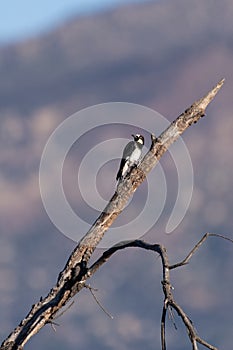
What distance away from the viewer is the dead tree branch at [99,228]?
1496 centimetres

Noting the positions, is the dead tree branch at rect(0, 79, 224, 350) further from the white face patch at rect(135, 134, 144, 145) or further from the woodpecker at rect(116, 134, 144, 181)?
the white face patch at rect(135, 134, 144, 145)

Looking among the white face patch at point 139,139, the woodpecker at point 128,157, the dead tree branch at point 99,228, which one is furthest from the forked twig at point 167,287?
the white face patch at point 139,139

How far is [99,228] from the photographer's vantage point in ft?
49.3

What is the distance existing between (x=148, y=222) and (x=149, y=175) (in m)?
0.75

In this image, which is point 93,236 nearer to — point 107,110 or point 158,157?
point 158,157

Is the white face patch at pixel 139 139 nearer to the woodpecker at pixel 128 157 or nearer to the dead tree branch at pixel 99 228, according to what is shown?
the woodpecker at pixel 128 157

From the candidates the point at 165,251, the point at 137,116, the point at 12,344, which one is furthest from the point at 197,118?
the point at 137,116

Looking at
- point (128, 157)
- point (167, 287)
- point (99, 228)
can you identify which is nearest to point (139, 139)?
point (128, 157)

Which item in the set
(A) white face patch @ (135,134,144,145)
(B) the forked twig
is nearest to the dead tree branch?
(B) the forked twig

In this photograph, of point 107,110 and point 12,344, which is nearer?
point 12,344

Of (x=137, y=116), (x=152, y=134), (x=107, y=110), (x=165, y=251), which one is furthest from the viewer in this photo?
(x=137, y=116)

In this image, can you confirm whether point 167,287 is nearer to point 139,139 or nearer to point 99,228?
point 99,228

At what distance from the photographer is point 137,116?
71.4 ft

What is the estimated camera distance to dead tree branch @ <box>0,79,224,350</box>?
15.0m
